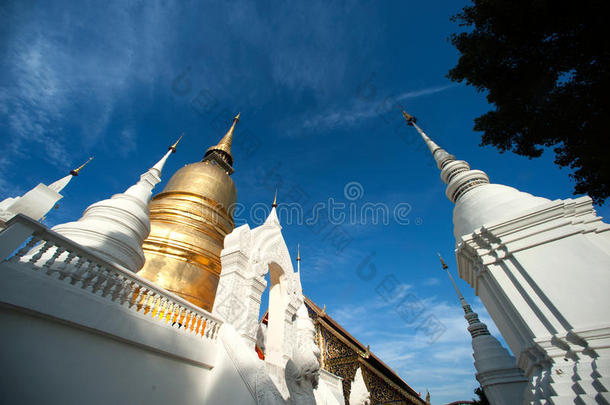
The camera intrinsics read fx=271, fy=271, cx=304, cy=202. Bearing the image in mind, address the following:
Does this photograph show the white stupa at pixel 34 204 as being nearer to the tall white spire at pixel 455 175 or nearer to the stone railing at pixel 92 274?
the stone railing at pixel 92 274

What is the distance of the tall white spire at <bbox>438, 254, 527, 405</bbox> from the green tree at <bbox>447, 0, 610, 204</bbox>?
3856 mm

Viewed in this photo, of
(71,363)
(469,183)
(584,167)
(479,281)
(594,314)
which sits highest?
(469,183)

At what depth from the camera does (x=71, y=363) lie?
2791 mm

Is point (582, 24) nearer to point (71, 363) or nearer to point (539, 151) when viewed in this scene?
point (539, 151)

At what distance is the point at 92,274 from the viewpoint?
331 cm

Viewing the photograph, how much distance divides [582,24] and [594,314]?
4.32 metres

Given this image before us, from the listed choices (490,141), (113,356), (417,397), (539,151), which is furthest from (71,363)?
(417,397)

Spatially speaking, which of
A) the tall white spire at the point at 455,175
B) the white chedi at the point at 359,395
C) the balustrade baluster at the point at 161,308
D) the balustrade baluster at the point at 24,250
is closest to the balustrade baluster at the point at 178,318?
the balustrade baluster at the point at 161,308

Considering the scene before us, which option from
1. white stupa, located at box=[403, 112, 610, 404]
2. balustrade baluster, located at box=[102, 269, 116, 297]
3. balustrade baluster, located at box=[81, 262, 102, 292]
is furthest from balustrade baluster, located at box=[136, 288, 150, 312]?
white stupa, located at box=[403, 112, 610, 404]

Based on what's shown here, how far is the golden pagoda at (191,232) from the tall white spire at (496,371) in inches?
280

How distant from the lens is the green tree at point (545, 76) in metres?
4.25

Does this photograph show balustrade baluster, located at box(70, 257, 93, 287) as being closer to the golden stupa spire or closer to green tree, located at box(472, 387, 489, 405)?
green tree, located at box(472, 387, 489, 405)

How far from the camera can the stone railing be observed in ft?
8.98

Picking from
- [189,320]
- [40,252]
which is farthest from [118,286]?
[189,320]
